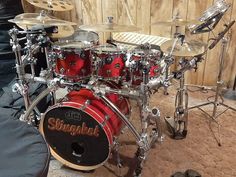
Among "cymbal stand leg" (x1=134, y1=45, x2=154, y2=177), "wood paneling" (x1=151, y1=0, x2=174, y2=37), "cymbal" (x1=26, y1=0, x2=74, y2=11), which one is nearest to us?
"cymbal stand leg" (x1=134, y1=45, x2=154, y2=177)

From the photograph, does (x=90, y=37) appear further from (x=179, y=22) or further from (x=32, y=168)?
(x=32, y=168)

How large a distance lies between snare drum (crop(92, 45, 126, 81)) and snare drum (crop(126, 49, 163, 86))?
1.9 inches

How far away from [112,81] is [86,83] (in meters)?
0.19

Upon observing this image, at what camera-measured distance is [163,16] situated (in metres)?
2.71

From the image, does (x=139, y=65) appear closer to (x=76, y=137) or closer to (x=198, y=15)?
(x=76, y=137)

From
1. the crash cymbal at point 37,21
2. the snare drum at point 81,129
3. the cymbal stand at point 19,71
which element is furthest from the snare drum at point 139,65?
the cymbal stand at point 19,71

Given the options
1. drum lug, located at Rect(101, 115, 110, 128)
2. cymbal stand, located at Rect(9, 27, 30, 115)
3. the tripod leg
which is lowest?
the tripod leg

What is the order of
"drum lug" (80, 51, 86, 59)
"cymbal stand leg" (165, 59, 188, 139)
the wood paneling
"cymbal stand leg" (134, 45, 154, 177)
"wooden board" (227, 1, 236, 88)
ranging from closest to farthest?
"cymbal stand leg" (134, 45, 154, 177) → "drum lug" (80, 51, 86, 59) → "cymbal stand leg" (165, 59, 188, 139) → "wooden board" (227, 1, 236, 88) → the wood paneling

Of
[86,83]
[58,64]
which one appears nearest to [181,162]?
[86,83]

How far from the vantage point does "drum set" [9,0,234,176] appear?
155cm

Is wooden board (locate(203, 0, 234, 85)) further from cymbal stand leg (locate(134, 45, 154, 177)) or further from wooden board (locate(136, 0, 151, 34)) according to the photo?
cymbal stand leg (locate(134, 45, 154, 177))

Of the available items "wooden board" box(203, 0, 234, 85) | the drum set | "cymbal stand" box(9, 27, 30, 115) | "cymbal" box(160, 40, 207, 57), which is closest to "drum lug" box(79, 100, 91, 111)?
the drum set

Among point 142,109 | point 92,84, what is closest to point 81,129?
point 92,84

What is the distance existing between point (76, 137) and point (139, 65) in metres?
0.55
